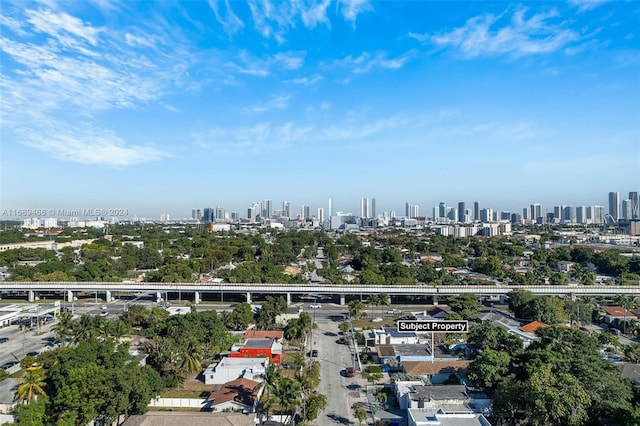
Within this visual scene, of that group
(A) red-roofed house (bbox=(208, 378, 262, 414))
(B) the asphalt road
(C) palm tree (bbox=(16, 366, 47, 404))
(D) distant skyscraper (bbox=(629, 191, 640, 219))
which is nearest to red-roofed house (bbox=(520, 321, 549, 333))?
(B) the asphalt road

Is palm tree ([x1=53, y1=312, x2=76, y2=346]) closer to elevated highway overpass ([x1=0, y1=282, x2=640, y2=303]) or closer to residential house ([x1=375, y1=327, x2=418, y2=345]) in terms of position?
elevated highway overpass ([x1=0, y1=282, x2=640, y2=303])

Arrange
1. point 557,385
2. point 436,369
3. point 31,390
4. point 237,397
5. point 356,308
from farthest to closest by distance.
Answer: point 356,308
point 436,369
point 237,397
point 31,390
point 557,385

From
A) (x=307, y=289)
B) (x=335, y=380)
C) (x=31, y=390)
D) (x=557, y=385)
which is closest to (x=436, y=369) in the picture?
(x=335, y=380)

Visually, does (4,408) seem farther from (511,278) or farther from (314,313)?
(511,278)

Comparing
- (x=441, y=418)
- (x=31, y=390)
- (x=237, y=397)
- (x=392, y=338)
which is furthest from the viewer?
(x=392, y=338)

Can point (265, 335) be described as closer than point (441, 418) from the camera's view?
No

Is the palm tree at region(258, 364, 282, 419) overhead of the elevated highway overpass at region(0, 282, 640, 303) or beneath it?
overhead

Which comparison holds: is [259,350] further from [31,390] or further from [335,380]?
[31,390]
